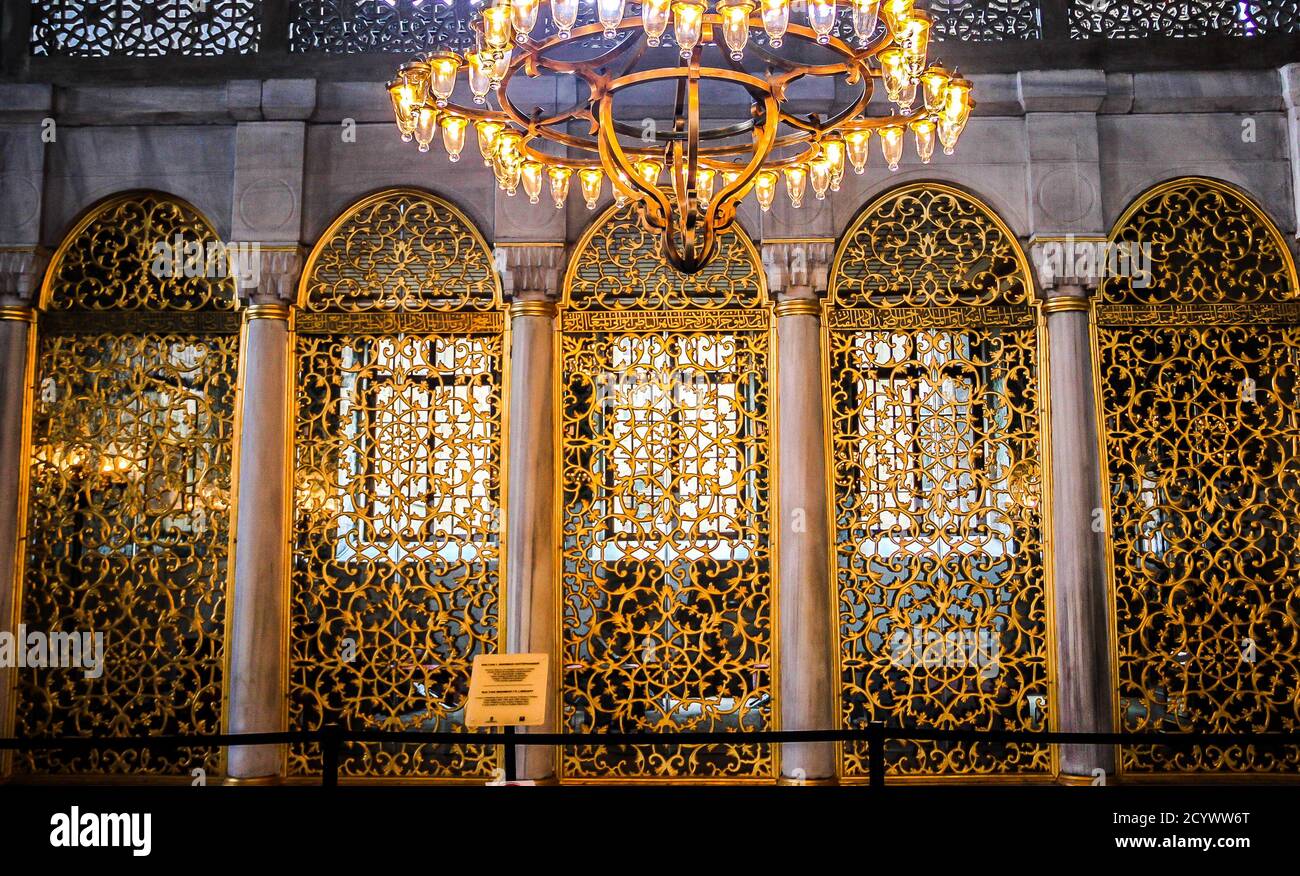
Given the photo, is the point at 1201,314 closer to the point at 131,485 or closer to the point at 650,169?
the point at 650,169

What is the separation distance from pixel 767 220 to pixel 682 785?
2920 mm

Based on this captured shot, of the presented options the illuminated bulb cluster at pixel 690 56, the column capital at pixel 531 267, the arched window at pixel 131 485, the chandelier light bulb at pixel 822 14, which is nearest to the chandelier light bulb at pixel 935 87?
the illuminated bulb cluster at pixel 690 56

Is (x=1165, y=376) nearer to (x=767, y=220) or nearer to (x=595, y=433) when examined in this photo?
(x=767, y=220)

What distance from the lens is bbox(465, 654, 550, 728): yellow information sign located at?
14.4 ft

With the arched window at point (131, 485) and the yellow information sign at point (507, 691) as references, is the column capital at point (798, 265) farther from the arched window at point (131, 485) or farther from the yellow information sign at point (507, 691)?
the arched window at point (131, 485)

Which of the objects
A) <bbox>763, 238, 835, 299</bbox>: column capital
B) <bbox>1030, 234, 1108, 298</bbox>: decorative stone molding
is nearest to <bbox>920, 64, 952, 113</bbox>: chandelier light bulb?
<bbox>763, 238, 835, 299</bbox>: column capital

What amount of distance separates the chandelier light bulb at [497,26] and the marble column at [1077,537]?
3.48 m

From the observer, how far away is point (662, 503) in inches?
218

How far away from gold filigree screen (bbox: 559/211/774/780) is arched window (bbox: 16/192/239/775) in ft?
6.12

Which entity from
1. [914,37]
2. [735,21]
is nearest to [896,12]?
[914,37]

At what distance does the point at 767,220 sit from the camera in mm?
5578

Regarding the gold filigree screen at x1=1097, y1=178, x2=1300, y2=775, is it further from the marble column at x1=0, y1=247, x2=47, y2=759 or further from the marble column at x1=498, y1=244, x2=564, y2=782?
the marble column at x1=0, y1=247, x2=47, y2=759
